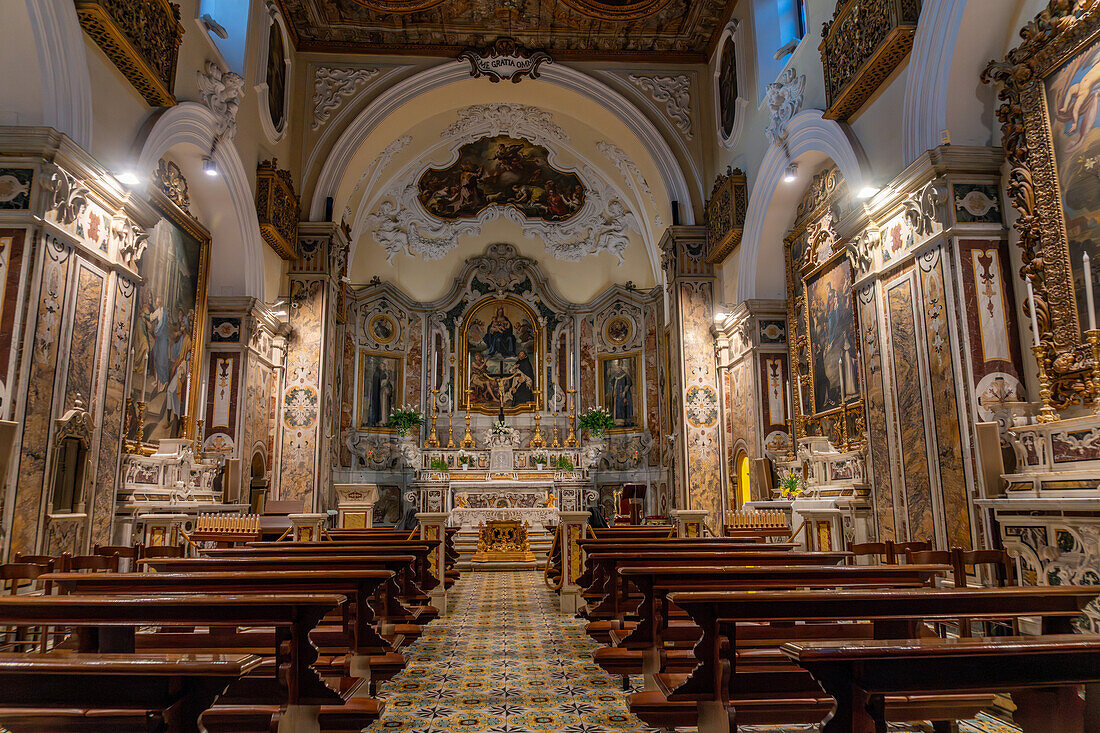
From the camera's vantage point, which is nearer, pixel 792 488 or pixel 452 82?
pixel 792 488

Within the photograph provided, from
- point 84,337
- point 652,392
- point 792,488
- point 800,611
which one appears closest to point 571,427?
point 652,392

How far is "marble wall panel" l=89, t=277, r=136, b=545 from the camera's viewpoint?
272 inches

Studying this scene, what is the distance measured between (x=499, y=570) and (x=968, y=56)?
10.2m

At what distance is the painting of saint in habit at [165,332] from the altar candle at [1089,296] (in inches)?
347

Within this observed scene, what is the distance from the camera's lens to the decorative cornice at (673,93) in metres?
14.2

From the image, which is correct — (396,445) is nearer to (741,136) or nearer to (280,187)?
(280,187)

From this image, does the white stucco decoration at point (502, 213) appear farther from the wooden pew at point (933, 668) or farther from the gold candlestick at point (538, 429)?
the wooden pew at point (933, 668)

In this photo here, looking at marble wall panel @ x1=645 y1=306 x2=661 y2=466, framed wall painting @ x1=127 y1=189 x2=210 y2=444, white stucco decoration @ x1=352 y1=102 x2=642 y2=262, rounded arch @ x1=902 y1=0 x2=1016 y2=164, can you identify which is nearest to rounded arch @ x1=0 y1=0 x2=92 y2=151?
framed wall painting @ x1=127 y1=189 x2=210 y2=444

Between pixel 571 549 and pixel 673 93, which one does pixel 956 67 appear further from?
pixel 673 93

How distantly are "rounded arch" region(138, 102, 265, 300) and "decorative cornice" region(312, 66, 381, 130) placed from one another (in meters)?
3.32

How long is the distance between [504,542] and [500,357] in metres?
7.30

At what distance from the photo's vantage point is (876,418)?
7.46 m

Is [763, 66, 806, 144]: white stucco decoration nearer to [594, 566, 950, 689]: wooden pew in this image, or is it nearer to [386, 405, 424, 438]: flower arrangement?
[594, 566, 950, 689]: wooden pew

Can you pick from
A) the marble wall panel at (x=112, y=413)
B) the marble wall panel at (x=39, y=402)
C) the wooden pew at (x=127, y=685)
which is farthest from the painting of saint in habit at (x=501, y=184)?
the wooden pew at (x=127, y=685)
